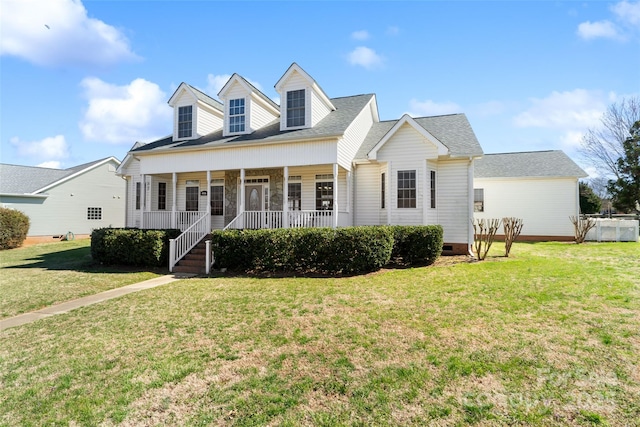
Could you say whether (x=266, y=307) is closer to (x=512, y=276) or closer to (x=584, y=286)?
(x=512, y=276)

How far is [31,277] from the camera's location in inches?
461

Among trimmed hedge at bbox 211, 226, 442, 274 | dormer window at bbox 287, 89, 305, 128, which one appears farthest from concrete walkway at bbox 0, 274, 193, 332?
dormer window at bbox 287, 89, 305, 128

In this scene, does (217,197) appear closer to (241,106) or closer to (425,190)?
(241,106)

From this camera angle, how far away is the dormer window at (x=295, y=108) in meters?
15.4

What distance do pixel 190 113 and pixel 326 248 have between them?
11928 mm

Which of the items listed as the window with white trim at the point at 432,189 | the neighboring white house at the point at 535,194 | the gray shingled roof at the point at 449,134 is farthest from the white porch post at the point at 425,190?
the neighboring white house at the point at 535,194

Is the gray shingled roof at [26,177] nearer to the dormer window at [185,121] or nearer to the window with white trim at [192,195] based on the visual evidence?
the window with white trim at [192,195]

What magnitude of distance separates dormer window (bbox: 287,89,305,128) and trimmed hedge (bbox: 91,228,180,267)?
744 cm

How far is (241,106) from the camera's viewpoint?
53.6 feet

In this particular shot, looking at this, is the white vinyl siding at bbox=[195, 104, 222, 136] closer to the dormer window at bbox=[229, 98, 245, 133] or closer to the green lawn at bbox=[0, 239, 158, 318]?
the dormer window at bbox=[229, 98, 245, 133]

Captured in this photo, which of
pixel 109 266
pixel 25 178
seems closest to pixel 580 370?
pixel 109 266

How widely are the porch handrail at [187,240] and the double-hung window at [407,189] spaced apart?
360 inches

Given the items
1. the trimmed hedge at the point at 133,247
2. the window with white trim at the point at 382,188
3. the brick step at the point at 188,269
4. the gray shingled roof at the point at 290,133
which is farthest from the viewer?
the window with white trim at the point at 382,188

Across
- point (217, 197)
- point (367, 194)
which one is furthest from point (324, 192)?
point (217, 197)
